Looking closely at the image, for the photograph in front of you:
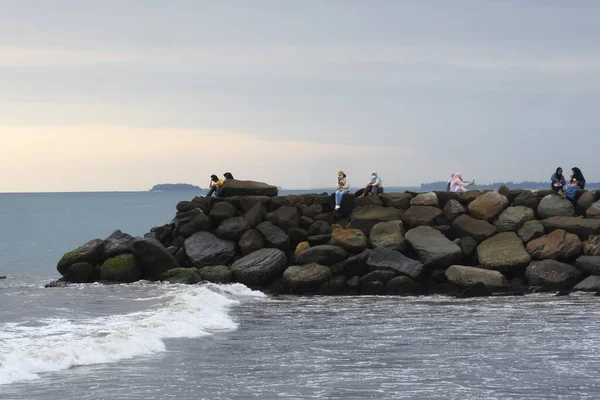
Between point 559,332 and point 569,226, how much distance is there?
9759 millimetres

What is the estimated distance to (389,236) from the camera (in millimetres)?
27859

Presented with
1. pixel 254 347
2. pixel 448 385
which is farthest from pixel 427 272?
pixel 448 385

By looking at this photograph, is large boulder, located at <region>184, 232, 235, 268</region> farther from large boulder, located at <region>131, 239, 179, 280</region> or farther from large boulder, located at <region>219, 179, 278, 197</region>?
large boulder, located at <region>219, 179, 278, 197</region>

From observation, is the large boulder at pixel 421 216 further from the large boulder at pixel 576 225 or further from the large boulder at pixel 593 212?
the large boulder at pixel 593 212

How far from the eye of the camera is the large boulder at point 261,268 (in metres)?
27.6

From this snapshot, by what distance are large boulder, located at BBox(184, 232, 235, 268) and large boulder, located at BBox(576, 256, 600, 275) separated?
1024 centimetres

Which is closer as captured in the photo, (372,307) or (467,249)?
(372,307)

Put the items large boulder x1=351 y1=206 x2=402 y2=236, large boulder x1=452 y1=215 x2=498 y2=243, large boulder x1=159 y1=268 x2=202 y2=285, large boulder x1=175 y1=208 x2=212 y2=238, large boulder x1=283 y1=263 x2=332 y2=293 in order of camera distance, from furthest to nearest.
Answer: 1. large boulder x1=175 y1=208 x2=212 y2=238
2. large boulder x1=351 y1=206 x2=402 y2=236
3. large boulder x1=159 y1=268 x2=202 y2=285
4. large boulder x1=452 y1=215 x2=498 y2=243
5. large boulder x1=283 y1=263 x2=332 y2=293

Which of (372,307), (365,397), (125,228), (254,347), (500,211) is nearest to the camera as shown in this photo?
(365,397)

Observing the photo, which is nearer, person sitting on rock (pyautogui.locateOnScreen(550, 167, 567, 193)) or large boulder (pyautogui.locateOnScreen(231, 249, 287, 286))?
large boulder (pyautogui.locateOnScreen(231, 249, 287, 286))

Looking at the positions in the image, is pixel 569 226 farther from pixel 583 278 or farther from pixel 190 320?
pixel 190 320

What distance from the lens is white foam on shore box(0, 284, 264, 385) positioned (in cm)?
1499

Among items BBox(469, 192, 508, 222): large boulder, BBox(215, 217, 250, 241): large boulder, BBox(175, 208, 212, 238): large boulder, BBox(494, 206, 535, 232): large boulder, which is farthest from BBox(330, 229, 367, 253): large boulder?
BBox(175, 208, 212, 238): large boulder

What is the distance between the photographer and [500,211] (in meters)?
28.8
